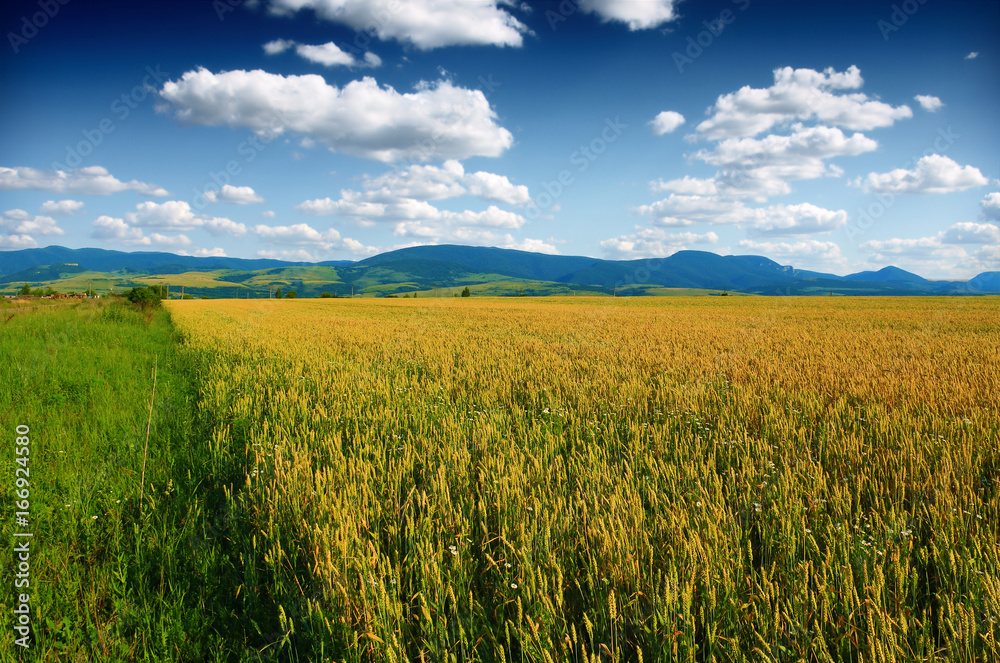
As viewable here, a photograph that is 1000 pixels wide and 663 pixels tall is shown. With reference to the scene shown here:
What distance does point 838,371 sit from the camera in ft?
26.7

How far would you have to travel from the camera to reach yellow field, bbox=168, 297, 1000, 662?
2.05 meters

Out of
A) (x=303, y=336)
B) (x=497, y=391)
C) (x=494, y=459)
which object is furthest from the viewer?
(x=303, y=336)

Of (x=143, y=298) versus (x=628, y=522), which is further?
(x=143, y=298)

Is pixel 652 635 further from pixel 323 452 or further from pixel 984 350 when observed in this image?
pixel 984 350

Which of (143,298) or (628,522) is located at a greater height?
(143,298)

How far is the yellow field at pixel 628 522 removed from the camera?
6.72 ft

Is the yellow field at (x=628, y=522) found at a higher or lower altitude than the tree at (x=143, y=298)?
lower

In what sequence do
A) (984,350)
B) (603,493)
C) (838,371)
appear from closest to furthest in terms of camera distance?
1. (603,493)
2. (838,371)
3. (984,350)

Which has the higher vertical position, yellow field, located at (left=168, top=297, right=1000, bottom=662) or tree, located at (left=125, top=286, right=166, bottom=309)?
tree, located at (left=125, top=286, right=166, bottom=309)

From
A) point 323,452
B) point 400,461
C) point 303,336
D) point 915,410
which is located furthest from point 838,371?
point 303,336

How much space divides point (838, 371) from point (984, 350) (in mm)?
6357

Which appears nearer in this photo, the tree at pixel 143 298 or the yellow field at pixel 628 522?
the yellow field at pixel 628 522

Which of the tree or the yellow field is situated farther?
the tree

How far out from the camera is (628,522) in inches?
109
